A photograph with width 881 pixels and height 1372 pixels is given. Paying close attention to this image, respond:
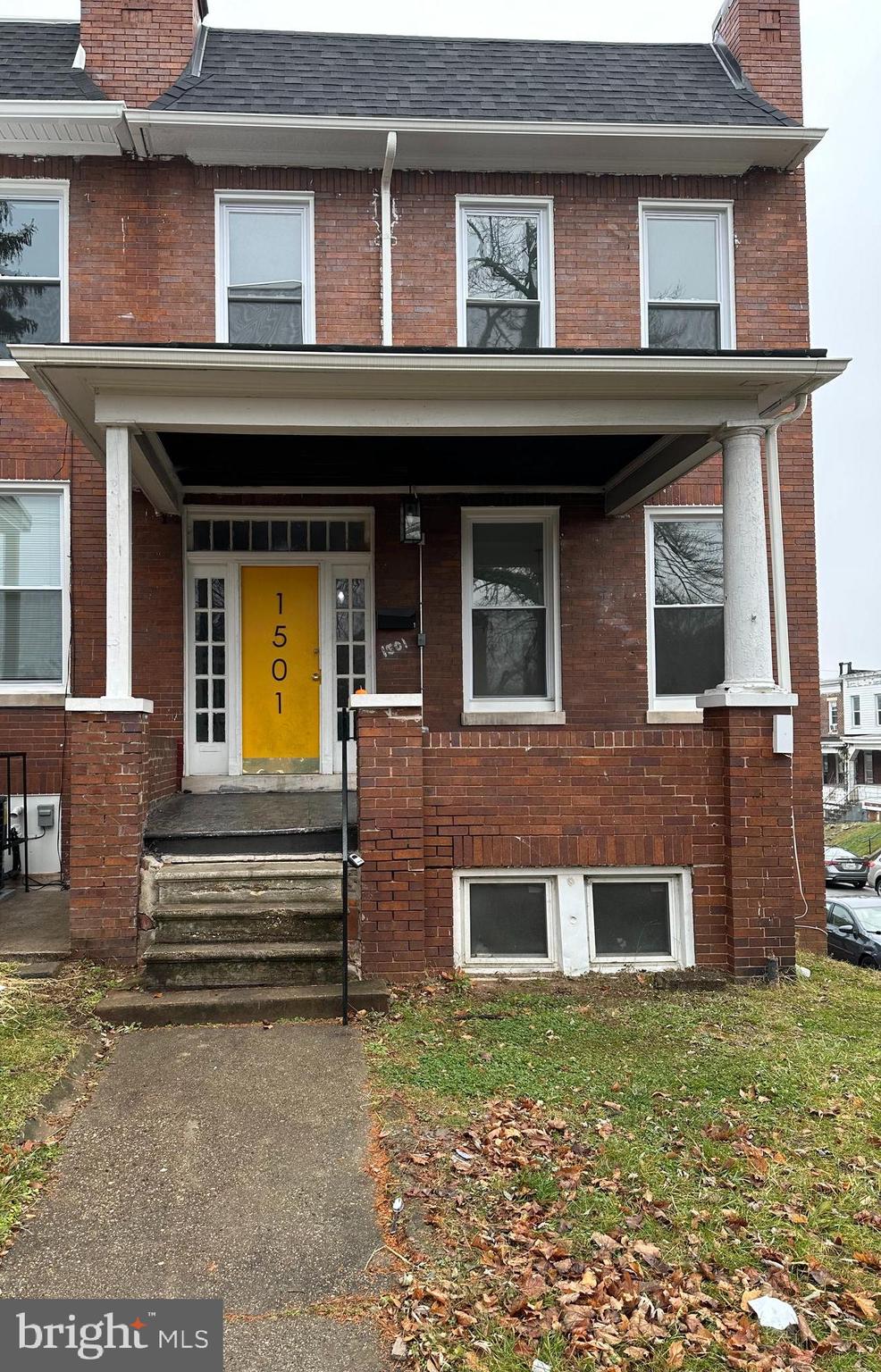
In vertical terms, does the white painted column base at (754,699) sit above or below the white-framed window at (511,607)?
below

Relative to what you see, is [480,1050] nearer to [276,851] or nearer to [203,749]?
[276,851]

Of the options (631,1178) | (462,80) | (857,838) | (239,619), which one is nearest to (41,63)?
(462,80)

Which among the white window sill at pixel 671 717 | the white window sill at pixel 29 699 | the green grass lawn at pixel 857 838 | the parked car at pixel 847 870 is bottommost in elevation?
the green grass lawn at pixel 857 838

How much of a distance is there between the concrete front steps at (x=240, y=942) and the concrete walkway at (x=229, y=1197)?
33 centimetres

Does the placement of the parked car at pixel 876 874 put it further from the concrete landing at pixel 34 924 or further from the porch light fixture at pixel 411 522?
the concrete landing at pixel 34 924

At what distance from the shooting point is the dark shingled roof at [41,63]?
7.62 m

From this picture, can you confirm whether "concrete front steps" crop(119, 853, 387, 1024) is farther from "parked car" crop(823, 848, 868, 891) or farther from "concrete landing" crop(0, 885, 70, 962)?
"parked car" crop(823, 848, 868, 891)

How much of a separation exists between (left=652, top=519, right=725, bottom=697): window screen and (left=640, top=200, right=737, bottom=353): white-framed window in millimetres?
1862

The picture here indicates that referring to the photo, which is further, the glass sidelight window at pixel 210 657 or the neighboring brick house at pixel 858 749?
the neighboring brick house at pixel 858 749

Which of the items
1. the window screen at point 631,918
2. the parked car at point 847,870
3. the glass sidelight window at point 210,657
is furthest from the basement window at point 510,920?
the parked car at point 847,870

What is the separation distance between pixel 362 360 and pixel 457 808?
291cm

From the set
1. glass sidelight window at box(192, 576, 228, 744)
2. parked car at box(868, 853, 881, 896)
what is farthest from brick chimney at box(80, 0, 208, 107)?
parked car at box(868, 853, 881, 896)

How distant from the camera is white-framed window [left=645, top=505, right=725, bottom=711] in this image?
796 centimetres

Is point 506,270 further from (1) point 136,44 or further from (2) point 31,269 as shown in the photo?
(2) point 31,269
